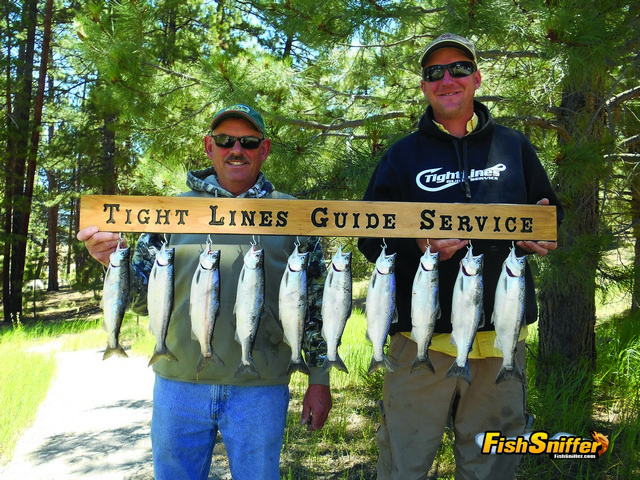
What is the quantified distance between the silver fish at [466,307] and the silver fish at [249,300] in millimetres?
911

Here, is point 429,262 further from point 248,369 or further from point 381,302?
point 248,369

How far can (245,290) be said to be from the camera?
2352 mm

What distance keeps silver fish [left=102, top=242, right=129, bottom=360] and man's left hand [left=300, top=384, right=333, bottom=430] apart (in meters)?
0.97

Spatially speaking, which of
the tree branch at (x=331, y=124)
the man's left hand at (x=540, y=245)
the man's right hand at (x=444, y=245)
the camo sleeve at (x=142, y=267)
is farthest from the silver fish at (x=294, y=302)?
the tree branch at (x=331, y=124)

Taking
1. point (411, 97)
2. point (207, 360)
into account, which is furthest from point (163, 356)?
point (411, 97)

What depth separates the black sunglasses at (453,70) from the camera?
276cm

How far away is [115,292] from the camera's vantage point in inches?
93.0

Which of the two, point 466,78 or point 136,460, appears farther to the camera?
point 136,460

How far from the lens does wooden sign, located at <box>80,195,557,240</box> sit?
2432mm

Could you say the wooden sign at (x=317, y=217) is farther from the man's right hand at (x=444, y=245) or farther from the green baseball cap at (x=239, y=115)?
the green baseball cap at (x=239, y=115)

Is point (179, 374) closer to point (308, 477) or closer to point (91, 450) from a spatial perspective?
point (308, 477)

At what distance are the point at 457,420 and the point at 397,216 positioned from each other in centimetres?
119

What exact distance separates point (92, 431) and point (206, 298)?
156 inches

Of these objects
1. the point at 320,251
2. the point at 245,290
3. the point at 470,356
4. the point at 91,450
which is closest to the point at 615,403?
the point at 470,356
